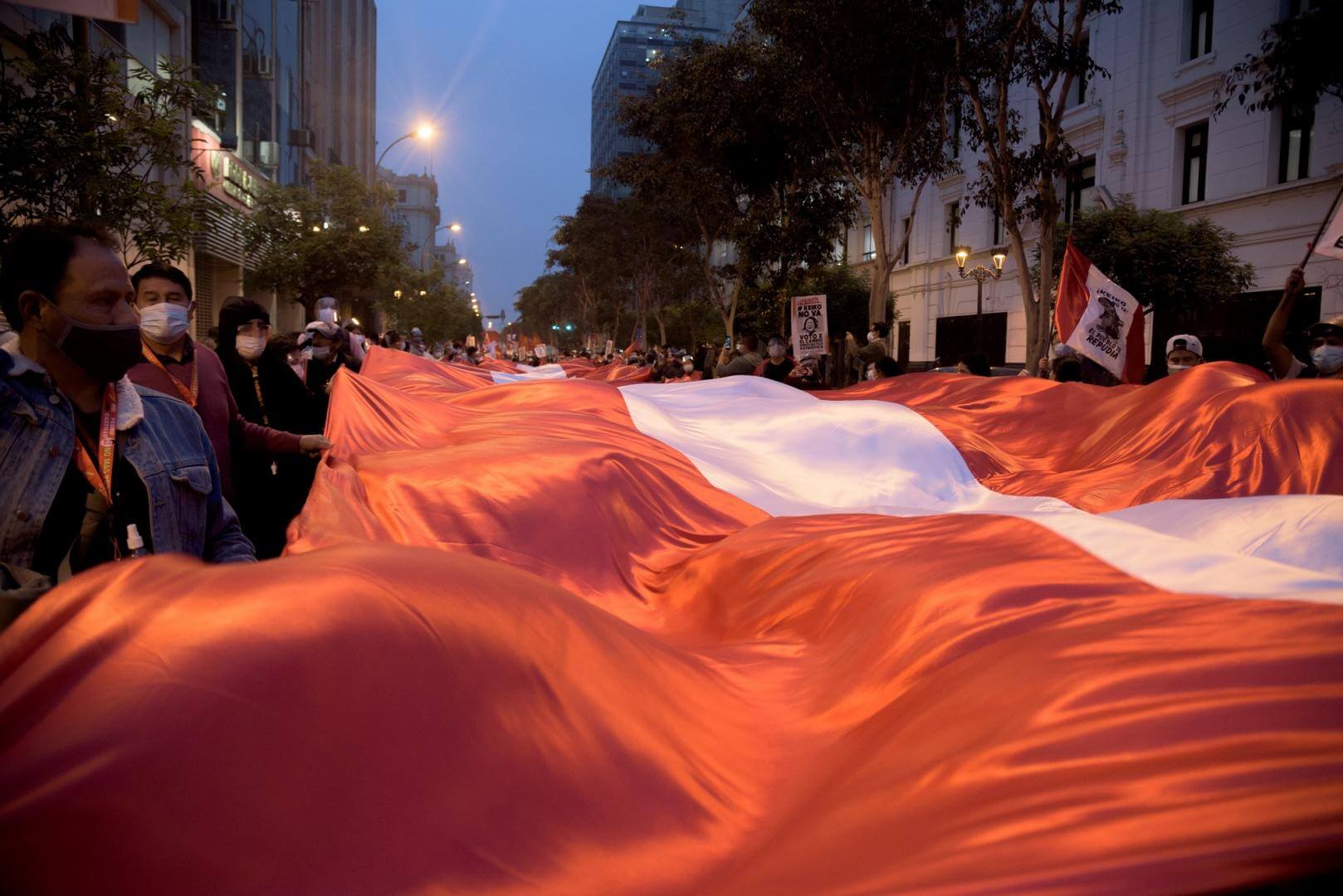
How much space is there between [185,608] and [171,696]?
6.1 inches

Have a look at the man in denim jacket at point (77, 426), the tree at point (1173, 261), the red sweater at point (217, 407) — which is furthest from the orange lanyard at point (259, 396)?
the tree at point (1173, 261)

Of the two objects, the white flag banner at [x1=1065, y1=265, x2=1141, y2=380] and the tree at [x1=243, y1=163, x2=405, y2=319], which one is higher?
the tree at [x1=243, y1=163, x2=405, y2=319]

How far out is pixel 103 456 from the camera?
237 centimetres

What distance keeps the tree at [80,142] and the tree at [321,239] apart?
20.0 metres

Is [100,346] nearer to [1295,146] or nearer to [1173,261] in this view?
[1173,261]

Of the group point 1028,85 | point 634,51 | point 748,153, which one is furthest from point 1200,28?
point 634,51

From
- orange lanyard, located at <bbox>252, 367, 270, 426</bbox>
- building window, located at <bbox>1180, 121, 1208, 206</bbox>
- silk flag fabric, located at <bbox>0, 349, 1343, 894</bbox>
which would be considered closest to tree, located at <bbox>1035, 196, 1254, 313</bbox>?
building window, located at <bbox>1180, 121, 1208, 206</bbox>

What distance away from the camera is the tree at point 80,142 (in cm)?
802

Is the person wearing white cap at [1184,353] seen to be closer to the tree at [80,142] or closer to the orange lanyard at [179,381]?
the orange lanyard at [179,381]

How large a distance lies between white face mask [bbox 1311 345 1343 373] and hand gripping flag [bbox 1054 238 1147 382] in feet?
10.7

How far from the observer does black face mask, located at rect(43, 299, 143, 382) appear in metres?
2.31

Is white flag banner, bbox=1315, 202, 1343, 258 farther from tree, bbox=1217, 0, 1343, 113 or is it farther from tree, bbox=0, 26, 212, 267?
tree, bbox=0, 26, 212, 267

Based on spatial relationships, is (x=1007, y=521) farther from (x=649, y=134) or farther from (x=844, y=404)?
(x=649, y=134)

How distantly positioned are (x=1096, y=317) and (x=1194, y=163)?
1800 cm
